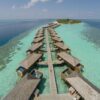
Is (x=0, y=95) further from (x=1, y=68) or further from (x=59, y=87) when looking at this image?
(x=1, y=68)

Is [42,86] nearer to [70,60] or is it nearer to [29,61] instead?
[29,61]

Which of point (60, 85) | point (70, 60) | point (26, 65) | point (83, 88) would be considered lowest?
point (60, 85)

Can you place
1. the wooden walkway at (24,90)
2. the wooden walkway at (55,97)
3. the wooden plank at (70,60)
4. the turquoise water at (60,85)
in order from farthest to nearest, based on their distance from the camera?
the wooden plank at (70,60) < the turquoise water at (60,85) < the wooden walkway at (55,97) < the wooden walkway at (24,90)

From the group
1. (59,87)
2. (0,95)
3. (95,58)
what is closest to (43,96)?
(59,87)

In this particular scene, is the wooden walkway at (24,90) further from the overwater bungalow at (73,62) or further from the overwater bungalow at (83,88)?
the overwater bungalow at (73,62)

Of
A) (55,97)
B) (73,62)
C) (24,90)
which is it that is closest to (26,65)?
(73,62)

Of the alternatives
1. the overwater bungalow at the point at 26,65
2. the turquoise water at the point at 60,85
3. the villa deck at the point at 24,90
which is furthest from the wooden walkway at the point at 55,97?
the overwater bungalow at the point at 26,65
